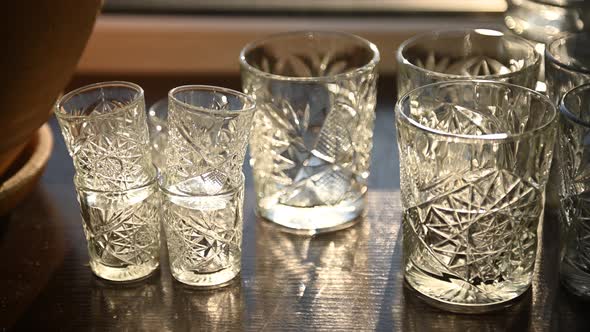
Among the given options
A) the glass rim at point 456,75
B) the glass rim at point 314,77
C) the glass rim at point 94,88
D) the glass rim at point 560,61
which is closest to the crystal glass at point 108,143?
the glass rim at point 94,88

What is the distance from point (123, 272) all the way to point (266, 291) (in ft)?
0.39

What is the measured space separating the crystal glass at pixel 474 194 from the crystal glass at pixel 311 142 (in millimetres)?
89

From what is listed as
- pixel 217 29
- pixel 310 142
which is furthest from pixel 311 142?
pixel 217 29

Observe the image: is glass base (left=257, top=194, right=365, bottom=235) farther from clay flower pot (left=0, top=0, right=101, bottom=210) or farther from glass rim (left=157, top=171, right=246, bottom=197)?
clay flower pot (left=0, top=0, right=101, bottom=210)

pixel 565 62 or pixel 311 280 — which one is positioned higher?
pixel 565 62

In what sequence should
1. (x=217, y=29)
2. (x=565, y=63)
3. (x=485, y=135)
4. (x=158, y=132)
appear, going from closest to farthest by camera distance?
(x=485, y=135) < (x=565, y=63) < (x=158, y=132) < (x=217, y=29)

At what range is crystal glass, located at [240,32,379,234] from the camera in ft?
2.81

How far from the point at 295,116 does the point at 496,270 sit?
0.23m

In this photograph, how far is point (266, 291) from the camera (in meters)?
0.80

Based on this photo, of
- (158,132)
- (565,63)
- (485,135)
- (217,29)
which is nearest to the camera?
(485,135)

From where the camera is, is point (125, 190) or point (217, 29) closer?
point (125, 190)

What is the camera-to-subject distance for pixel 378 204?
0.93 m

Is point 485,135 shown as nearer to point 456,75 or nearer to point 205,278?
point 456,75

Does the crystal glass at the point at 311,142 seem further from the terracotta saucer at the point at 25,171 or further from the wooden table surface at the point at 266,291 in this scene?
the terracotta saucer at the point at 25,171
